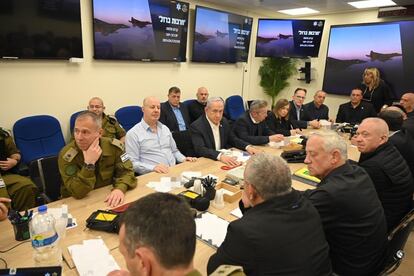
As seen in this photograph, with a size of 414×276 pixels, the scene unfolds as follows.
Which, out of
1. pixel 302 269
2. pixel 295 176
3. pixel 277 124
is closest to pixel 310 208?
pixel 302 269

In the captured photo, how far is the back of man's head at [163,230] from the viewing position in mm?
832

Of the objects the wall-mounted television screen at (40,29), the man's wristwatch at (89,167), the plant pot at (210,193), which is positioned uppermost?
the wall-mounted television screen at (40,29)

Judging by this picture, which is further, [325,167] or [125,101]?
[125,101]

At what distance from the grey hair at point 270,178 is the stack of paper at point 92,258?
2.44 feet

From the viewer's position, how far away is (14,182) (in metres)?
2.90

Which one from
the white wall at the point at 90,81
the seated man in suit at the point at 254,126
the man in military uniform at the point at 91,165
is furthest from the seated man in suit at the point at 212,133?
the white wall at the point at 90,81

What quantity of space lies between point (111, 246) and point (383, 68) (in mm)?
6621

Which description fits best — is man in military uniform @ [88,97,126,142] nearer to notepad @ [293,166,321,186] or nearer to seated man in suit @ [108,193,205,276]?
notepad @ [293,166,321,186]

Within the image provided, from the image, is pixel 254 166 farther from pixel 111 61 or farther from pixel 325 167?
pixel 111 61

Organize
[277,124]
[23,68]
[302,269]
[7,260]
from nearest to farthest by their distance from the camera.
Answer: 1. [302,269]
2. [7,260]
3. [23,68]
4. [277,124]

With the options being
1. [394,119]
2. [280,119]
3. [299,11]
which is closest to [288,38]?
A: [299,11]

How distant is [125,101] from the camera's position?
479 centimetres

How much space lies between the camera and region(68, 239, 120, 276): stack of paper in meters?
1.29

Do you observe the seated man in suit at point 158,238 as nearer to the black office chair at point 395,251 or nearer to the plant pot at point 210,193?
the plant pot at point 210,193
